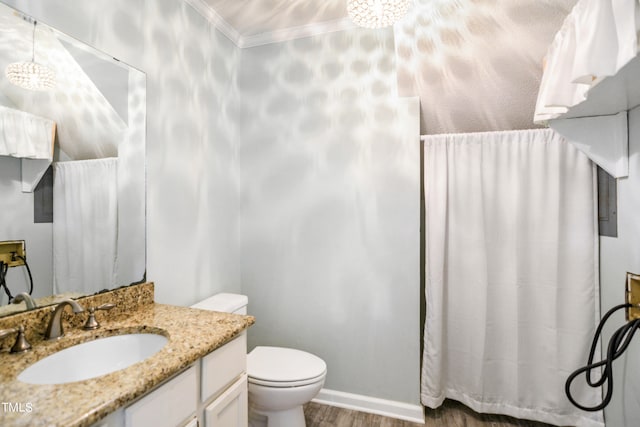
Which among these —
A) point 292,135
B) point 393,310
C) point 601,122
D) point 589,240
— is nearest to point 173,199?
point 292,135

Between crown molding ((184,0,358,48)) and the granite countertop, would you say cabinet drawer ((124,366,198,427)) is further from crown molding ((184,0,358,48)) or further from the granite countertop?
crown molding ((184,0,358,48))

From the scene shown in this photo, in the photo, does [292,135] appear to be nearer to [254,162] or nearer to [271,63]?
[254,162]

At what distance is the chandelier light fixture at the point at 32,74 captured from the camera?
3.81ft

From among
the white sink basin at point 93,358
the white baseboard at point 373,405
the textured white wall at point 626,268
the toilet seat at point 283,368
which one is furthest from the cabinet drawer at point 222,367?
the textured white wall at point 626,268

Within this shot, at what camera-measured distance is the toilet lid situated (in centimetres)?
171

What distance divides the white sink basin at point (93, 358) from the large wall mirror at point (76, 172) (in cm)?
24

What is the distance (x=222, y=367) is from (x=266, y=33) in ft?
7.16

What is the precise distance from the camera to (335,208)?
2273 mm

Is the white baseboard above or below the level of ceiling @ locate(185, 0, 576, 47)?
below

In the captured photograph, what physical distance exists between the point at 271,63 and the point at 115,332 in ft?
6.42

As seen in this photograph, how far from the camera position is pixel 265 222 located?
2.44m

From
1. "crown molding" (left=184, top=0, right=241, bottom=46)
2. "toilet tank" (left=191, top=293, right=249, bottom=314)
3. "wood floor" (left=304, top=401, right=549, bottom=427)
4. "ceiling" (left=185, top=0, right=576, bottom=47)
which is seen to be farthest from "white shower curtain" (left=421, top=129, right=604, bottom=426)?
"crown molding" (left=184, top=0, right=241, bottom=46)

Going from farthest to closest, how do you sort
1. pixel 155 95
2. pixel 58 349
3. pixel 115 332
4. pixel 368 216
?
1. pixel 368 216
2. pixel 155 95
3. pixel 115 332
4. pixel 58 349

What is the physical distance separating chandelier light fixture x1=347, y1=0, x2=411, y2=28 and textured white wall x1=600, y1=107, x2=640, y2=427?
1.08 metres
